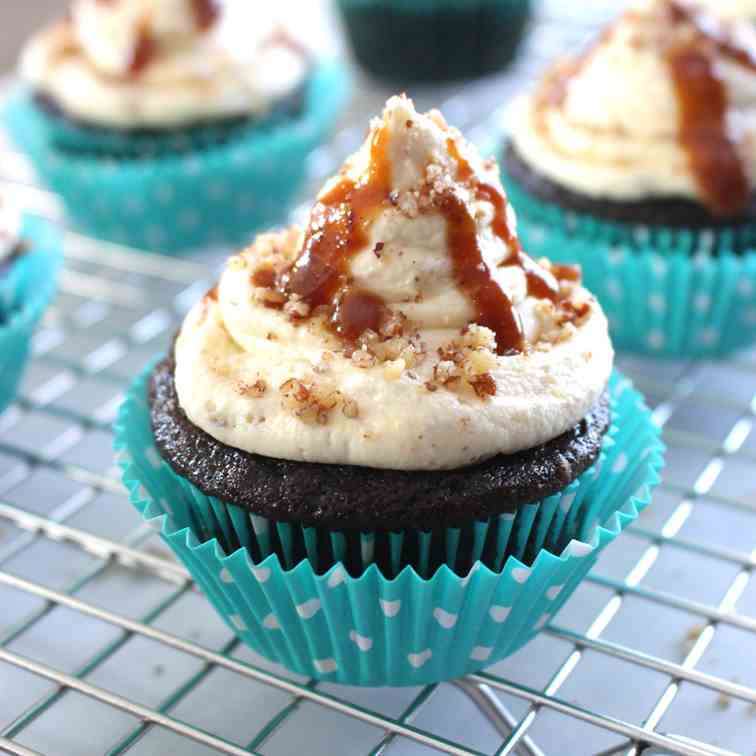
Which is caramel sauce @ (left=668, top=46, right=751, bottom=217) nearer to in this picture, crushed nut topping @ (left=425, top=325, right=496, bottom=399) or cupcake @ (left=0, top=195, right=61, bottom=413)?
crushed nut topping @ (left=425, top=325, right=496, bottom=399)

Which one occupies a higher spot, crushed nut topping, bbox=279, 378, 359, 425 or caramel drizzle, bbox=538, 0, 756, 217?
crushed nut topping, bbox=279, 378, 359, 425

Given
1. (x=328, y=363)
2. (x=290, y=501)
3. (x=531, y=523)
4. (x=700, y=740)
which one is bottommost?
(x=700, y=740)

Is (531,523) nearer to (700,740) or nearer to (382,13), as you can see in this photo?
(700,740)

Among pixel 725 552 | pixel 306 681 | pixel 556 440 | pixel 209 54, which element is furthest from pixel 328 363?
pixel 209 54

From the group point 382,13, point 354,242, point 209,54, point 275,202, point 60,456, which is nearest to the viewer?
point 354,242

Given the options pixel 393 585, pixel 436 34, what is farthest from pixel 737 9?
pixel 393 585

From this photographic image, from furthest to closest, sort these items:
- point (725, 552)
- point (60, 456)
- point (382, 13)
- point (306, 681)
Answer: point (382, 13), point (60, 456), point (725, 552), point (306, 681)

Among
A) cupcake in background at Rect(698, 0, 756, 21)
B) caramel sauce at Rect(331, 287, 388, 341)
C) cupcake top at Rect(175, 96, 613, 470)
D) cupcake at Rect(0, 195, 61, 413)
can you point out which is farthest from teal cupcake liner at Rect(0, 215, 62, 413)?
cupcake in background at Rect(698, 0, 756, 21)
